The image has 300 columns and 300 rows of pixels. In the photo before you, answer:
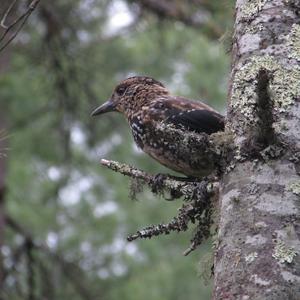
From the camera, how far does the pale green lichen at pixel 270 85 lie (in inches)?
130

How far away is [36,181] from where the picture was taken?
1361 cm

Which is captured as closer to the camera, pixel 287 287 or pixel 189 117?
pixel 287 287

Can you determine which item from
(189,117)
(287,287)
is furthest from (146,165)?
(287,287)

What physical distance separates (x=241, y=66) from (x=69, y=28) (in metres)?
4.70

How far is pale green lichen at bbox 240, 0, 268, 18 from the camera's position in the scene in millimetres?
3494

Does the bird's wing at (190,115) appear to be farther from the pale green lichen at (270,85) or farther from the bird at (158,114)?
the pale green lichen at (270,85)

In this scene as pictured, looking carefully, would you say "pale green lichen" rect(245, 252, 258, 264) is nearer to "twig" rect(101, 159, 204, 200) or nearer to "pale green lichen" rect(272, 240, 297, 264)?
"pale green lichen" rect(272, 240, 297, 264)

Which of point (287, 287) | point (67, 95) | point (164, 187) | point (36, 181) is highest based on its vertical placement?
point (36, 181)

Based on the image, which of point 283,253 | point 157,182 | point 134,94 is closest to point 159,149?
point 157,182

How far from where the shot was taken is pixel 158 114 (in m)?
5.20

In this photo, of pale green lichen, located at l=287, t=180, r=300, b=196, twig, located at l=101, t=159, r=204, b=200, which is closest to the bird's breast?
twig, located at l=101, t=159, r=204, b=200

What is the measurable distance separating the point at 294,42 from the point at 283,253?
837 mm

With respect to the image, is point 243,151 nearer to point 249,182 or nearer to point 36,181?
point 249,182

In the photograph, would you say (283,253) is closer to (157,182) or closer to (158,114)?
(157,182)
